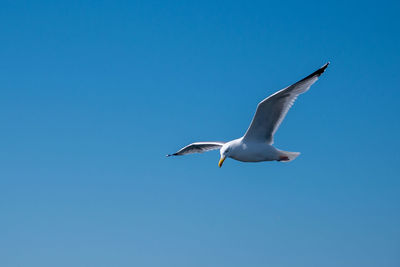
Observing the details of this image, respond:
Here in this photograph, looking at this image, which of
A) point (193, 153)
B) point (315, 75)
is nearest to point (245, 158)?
point (315, 75)

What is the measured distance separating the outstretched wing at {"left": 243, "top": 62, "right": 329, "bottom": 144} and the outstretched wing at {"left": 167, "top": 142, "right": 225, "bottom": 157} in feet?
9.69

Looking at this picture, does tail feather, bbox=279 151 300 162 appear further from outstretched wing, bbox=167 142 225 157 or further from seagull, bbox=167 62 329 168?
outstretched wing, bbox=167 142 225 157

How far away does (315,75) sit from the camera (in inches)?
531

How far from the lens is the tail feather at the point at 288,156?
1506 cm

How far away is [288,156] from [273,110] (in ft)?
5.30

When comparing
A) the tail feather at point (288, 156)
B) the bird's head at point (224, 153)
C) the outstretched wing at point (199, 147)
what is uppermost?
the outstretched wing at point (199, 147)

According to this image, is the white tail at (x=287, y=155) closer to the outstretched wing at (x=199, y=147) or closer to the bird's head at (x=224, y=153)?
the bird's head at (x=224, y=153)

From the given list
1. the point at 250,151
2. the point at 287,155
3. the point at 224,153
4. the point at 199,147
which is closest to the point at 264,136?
the point at 250,151

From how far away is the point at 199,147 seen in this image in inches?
729

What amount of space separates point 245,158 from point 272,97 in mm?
1983

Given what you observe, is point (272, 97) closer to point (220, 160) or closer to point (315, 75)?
point (315, 75)

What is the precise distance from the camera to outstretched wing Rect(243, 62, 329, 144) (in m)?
13.6

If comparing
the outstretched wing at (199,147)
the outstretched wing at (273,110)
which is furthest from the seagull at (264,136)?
the outstretched wing at (199,147)

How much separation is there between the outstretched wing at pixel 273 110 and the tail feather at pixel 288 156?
49 centimetres
